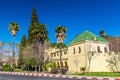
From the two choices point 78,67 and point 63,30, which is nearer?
point 78,67

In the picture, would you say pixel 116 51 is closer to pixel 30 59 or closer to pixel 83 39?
pixel 83 39

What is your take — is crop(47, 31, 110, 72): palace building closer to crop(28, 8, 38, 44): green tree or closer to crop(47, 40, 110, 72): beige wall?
crop(47, 40, 110, 72): beige wall

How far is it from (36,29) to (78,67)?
16.9 m

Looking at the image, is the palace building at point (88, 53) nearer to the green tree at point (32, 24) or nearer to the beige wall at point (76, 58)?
the beige wall at point (76, 58)

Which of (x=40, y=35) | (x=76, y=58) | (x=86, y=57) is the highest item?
(x=40, y=35)

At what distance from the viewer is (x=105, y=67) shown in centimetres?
6097

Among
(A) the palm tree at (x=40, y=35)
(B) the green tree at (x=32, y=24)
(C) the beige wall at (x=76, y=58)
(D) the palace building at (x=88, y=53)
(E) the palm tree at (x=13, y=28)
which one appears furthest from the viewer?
(E) the palm tree at (x=13, y=28)

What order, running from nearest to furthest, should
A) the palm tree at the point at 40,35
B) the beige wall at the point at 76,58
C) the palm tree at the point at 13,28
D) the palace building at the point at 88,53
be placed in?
the palace building at the point at 88,53
the beige wall at the point at 76,58
the palm tree at the point at 40,35
the palm tree at the point at 13,28

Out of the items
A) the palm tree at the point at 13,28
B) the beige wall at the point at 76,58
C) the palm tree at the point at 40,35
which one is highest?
the palm tree at the point at 13,28

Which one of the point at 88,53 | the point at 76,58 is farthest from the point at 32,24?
the point at 88,53

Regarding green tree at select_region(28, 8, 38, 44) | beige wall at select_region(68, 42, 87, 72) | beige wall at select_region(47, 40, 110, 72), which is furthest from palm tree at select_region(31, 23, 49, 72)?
beige wall at select_region(47, 40, 110, 72)

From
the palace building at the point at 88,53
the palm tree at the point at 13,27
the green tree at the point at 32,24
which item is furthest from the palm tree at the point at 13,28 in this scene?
the palace building at the point at 88,53

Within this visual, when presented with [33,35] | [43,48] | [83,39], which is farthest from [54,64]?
[83,39]

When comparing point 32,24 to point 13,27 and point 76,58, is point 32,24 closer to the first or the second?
point 13,27
